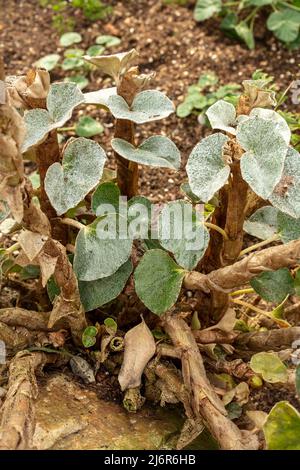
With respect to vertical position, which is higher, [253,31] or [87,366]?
[253,31]

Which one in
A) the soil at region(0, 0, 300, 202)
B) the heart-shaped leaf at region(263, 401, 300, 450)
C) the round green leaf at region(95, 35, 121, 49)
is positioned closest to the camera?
the heart-shaped leaf at region(263, 401, 300, 450)

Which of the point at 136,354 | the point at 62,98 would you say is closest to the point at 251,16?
the point at 62,98

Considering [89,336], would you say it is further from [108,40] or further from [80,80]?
[108,40]

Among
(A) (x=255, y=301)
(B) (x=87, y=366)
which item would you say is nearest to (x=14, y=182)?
(B) (x=87, y=366)

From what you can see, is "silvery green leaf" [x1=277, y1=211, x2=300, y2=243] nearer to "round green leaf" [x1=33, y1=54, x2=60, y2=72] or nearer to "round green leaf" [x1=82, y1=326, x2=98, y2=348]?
"round green leaf" [x1=82, y1=326, x2=98, y2=348]

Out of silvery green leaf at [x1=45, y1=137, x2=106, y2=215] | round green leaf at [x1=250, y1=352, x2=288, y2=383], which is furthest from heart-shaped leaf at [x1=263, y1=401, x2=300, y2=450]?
silvery green leaf at [x1=45, y1=137, x2=106, y2=215]

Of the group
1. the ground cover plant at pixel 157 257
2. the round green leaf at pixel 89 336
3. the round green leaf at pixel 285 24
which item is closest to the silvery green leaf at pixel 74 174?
the ground cover plant at pixel 157 257

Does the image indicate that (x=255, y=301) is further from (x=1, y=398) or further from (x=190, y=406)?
(x=1, y=398)
